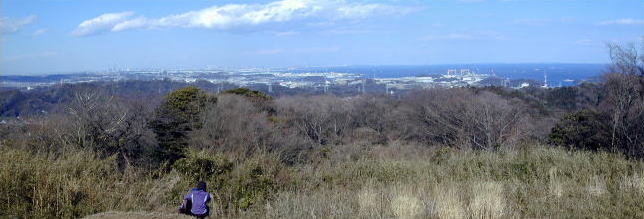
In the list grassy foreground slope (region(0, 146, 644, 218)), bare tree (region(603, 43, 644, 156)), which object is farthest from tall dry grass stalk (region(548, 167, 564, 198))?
bare tree (region(603, 43, 644, 156))

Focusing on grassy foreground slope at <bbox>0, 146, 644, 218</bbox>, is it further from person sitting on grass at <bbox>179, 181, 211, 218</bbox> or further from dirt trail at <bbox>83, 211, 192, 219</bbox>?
person sitting on grass at <bbox>179, 181, 211, 218</bbox>

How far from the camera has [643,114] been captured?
65.1ft

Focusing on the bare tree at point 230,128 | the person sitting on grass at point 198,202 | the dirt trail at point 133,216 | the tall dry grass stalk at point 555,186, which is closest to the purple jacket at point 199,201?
the person sitting on grass at point 198,202

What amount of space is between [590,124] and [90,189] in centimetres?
2376

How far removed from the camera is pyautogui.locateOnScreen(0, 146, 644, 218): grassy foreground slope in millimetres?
5820

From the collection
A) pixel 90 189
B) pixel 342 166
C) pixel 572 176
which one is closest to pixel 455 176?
pixel 572 176

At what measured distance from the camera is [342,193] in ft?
24.7

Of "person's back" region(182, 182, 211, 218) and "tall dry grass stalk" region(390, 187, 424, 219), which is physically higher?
"person's back" region(182, 182, 211, 218)

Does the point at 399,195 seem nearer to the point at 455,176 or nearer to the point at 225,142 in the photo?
the point at 455,176

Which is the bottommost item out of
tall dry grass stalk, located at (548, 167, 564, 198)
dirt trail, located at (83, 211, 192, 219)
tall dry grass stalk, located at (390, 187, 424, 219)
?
tall dry grass stalk, located at (548, 167, 564, 198)

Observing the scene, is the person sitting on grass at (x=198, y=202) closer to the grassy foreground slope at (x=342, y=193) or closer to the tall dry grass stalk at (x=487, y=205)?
the grassy foreground slope at (x=342, y=193)

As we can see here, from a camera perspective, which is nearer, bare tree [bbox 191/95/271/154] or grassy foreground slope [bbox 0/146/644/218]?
grassy foreground slope [bbox 0/146/644/218]

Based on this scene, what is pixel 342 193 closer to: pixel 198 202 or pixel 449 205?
pixel 449 205

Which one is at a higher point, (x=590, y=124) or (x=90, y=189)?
(x=90, y=189)
